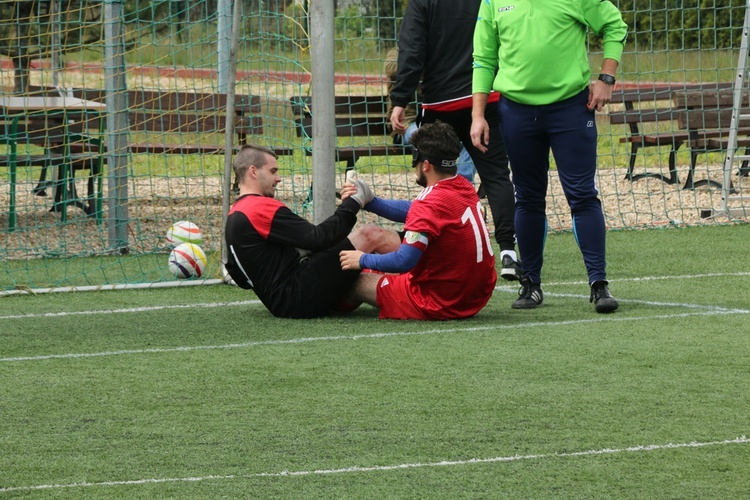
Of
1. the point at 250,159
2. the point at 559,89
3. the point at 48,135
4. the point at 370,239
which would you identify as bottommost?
the point at 370,239

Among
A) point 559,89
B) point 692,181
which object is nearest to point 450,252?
point 559,89

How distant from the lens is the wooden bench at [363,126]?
12.2m

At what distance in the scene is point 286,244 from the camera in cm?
668

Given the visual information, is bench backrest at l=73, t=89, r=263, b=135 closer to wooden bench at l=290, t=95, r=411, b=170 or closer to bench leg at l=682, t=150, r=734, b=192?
wooden bench at l=290, t=95, r=411, b=170

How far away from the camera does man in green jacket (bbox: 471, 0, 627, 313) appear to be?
22.0 feet

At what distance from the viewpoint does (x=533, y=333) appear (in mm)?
6289

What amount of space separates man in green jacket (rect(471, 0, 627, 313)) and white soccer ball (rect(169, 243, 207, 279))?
8.09 ft

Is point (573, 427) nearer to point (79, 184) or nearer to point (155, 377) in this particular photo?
point (155, 377)

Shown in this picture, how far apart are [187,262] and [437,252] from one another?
2.56 m

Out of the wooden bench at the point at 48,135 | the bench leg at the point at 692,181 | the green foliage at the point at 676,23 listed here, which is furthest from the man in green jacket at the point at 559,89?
the green foliage at the point at 676,23

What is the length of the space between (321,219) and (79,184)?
24.5 feet

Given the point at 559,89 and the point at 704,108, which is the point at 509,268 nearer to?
the point at 559,89

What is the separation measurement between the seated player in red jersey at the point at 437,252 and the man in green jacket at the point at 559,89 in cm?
41

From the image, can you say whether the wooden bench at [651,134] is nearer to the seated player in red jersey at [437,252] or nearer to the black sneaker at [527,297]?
the black sneaker at [527,297]
